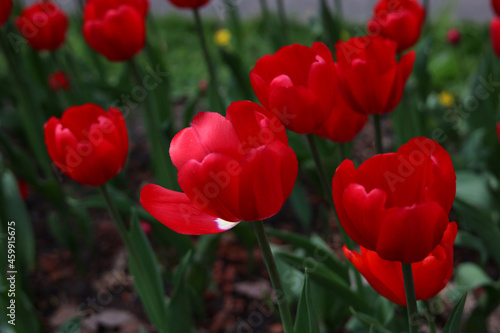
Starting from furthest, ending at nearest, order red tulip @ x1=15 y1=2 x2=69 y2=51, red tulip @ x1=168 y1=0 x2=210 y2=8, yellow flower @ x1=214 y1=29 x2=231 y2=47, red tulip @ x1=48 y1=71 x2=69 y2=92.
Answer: yellow flower @ x1=214 y1=29 x2=231 y2=47, red tulip @ x1=48 y1=71 x2=69 y2=92, red tulip @ x1=15 y1=2 x2=69 y2=51, red tulip @ x1=168 y1=0 x2=210 y2=8

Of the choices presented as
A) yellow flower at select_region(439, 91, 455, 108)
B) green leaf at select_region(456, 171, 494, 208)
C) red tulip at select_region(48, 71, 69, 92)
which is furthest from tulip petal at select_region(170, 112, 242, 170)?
yellow flower at select_region(439, 91, 455, 108)

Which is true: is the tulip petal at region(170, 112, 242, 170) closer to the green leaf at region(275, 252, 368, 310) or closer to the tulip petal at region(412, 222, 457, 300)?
the tulip petal at region(412, 222, 457, 300)

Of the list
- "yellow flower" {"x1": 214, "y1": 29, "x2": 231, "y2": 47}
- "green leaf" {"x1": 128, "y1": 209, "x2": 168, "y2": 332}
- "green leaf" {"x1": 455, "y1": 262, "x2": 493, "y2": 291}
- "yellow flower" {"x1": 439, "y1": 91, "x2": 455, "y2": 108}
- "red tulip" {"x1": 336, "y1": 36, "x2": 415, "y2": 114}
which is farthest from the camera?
"yellow flower" {"x1": 214, "y1": 29, "x2": 231, "y2": 47}

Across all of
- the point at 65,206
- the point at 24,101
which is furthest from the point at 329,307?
the point at 24,101

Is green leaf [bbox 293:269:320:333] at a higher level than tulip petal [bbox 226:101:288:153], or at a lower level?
lower

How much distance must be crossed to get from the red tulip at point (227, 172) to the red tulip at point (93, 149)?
0.34m

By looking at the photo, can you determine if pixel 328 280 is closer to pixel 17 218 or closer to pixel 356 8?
pixel 17 218

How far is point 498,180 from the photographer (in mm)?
1836

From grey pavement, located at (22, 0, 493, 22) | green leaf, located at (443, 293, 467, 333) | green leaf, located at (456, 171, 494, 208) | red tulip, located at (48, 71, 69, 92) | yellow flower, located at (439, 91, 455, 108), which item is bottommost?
grey pavement, located at (22, 0, 493, 22)

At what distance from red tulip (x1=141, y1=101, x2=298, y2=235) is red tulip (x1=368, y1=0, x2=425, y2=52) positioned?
0.82 metres

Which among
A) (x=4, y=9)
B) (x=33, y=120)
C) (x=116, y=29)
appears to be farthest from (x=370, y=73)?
(x=33, y=120)

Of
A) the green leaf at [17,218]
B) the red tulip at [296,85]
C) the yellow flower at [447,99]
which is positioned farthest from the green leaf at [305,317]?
the yellow flower at [447,99]

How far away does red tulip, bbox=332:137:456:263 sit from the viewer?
653 mm

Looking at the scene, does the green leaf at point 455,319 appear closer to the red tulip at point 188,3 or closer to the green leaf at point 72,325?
the green leaf at point 72,325
